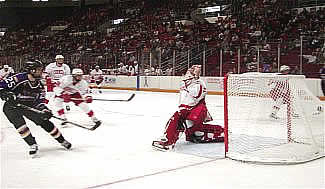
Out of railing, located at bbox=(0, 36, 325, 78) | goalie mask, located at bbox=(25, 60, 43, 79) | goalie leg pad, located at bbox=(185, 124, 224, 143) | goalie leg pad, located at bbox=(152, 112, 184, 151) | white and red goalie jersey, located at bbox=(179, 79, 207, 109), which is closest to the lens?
goalie mask, located at bbox=(25, 60, 43, 79)

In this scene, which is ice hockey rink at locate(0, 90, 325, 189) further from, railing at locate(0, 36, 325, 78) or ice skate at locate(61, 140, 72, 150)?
railing at locate(0, 36, 325, 78)

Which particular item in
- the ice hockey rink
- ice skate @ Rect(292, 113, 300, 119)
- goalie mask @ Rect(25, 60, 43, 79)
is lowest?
the ice hockey rink

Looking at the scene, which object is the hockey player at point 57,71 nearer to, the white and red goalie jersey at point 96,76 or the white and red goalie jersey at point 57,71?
the white and red goalie jersey at point 57,71

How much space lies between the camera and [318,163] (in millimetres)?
4535

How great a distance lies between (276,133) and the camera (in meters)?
6.32

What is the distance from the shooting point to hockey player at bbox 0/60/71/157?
4871 mm

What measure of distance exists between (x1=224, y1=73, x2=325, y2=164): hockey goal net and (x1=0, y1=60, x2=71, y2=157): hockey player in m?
2.07

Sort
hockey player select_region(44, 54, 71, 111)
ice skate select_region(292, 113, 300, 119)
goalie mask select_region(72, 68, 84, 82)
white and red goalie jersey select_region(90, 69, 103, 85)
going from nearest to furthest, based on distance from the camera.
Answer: ice skate select_region(292, 113, 300, 119), goalie mask select_region(72, 68, 84, 82), hockey player select_region(44, 54, 71, 111), white and red goalie jersey select_region(90, 69, 103, 85)

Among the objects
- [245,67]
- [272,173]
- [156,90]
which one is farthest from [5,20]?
[272,173]

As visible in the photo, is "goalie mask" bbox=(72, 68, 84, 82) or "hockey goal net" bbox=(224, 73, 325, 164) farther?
"goalie mask" bbox=(72, 68, 84, 82)

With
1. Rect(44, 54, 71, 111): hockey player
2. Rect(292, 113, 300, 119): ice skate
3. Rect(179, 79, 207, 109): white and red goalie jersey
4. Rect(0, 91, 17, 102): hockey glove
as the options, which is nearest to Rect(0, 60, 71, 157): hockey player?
Rect(0, 91, 17, 102): hockey glove

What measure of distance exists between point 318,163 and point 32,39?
28400 mm

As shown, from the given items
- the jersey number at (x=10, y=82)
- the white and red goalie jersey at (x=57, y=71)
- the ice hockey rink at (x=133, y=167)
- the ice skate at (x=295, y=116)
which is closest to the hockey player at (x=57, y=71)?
the white and red goalie jersey at (x=57, y=71)

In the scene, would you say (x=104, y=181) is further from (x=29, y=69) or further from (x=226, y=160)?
(x=29, y=69)
